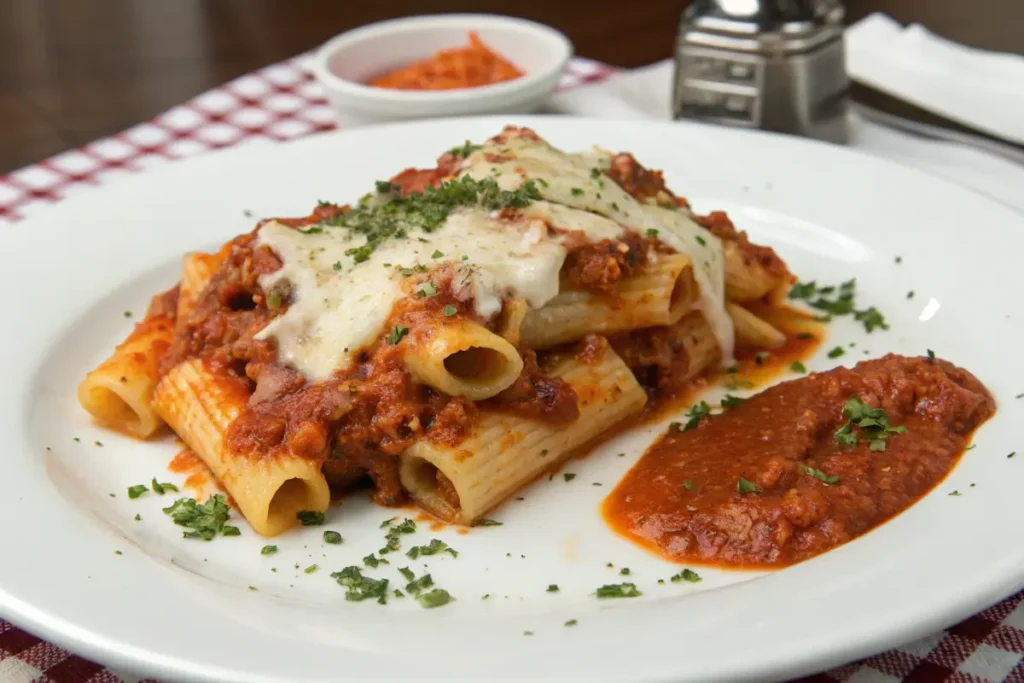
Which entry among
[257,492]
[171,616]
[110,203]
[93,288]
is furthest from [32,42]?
[171,616]

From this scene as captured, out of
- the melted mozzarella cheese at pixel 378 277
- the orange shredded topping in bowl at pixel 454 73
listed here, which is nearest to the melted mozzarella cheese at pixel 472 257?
the melted mozzarella cheese at pixel 378 277

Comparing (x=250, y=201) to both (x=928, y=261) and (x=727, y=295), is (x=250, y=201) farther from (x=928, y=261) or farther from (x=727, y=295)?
(x=928, y=261)

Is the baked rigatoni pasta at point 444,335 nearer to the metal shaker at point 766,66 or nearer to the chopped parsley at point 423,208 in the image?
the chopped parsley at point 423,208

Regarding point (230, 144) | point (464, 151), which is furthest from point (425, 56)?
point (464, 151)

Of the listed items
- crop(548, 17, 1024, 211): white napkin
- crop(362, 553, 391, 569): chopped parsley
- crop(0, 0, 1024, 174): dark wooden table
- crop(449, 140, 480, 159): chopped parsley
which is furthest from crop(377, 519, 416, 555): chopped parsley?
crop(0, 0, 1024, 174): dark wooden table

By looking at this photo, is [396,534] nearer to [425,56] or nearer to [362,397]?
[362,397]

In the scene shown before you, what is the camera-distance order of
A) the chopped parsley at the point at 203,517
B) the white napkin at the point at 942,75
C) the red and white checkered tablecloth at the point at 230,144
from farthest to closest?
the white napkin at the point at 942,75
the chopped parsley at the point at 203,517
the red and white checkered tablecloth at the point at 230,144
